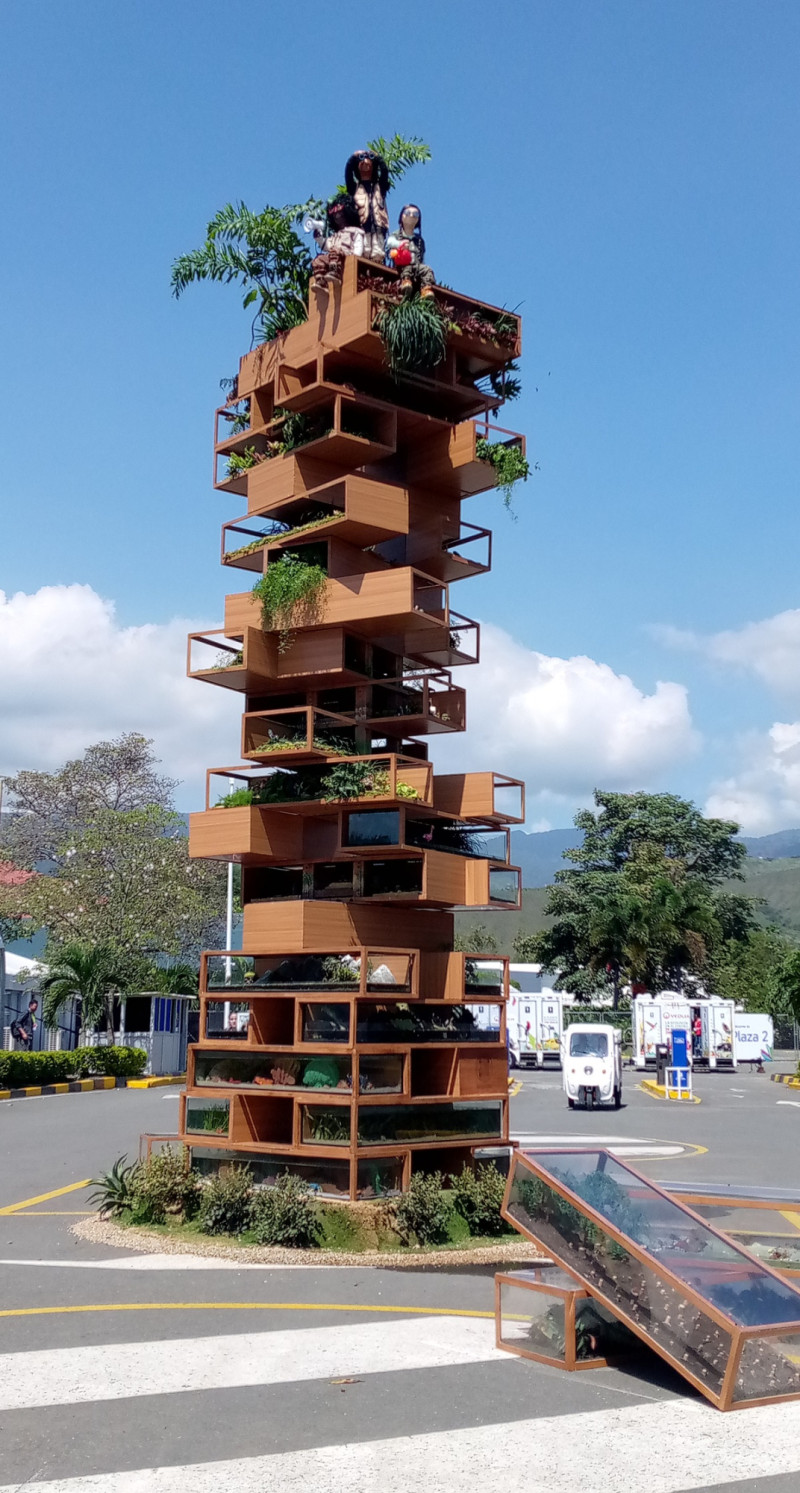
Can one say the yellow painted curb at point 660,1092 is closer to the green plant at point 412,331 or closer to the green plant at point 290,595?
the green plant at point 290,595

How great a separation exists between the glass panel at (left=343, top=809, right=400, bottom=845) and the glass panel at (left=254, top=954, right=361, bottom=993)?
3.71ft

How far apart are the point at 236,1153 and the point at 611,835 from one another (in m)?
63.5

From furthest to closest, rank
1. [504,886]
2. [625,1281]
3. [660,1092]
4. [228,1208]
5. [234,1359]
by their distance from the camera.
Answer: [660,1092], [504,886], [228,1208], [234,1359], [625,1281]

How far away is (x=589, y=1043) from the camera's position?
3033 cm

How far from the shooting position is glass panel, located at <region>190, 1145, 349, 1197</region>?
11867 mm

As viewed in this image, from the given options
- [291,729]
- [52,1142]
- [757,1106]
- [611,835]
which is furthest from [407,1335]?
[611,835]

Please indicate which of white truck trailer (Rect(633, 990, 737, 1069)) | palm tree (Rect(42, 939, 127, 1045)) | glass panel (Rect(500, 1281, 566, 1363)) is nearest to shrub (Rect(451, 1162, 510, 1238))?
glass panel (Rect(500, 1281, 566, 1363))

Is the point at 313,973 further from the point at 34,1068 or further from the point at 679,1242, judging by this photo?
the point at 34,1068

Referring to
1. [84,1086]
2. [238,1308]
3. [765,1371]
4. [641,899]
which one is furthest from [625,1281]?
[641,899]

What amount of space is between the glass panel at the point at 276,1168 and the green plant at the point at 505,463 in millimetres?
6899

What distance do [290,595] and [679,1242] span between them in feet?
24.4

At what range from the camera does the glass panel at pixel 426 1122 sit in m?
11.9

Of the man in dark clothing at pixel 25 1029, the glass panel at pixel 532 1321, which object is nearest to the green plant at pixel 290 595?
the glass panel at pixel 532 1321

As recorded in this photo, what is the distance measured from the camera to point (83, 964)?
1474 inches
